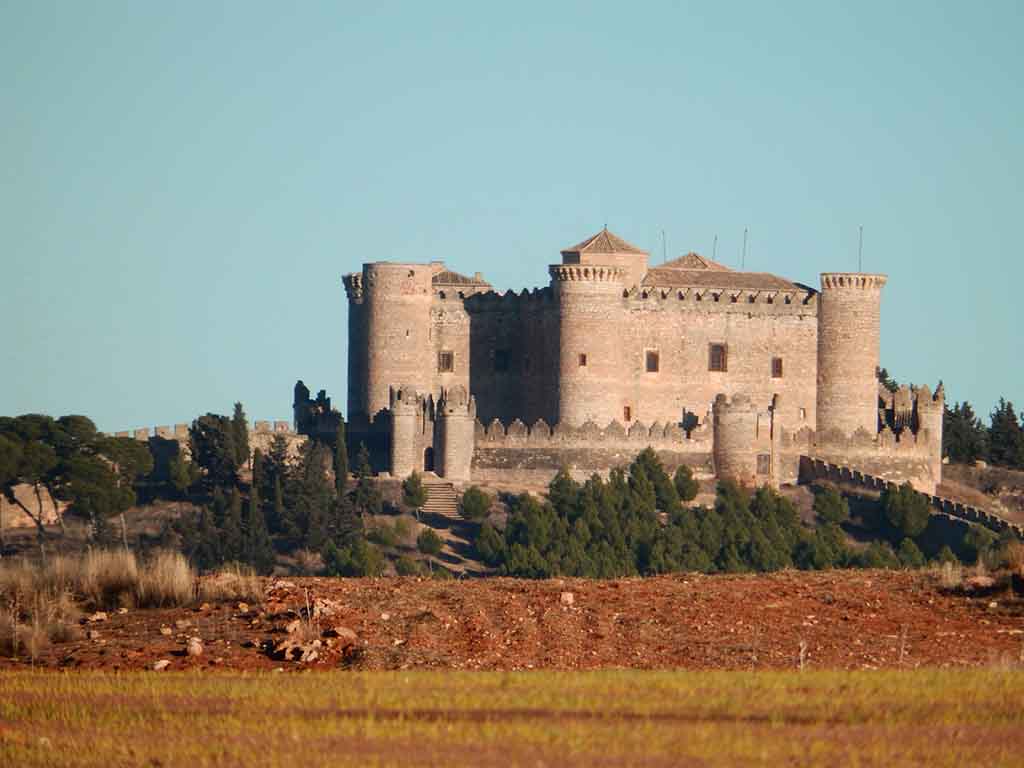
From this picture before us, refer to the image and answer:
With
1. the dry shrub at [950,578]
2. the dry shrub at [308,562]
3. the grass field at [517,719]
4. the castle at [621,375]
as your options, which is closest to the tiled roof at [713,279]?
the castle at [621,375]

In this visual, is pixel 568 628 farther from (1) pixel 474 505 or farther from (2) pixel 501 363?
(2) pixel 501 363

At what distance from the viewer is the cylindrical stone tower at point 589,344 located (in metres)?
62.3

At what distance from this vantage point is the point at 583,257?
63594 mm

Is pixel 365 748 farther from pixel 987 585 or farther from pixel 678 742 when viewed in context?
pixel 987 585

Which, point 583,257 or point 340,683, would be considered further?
point 583,257

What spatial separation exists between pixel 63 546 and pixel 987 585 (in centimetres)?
3720

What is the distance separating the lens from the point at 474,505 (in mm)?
58844

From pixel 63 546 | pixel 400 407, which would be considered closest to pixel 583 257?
pixel 400 407

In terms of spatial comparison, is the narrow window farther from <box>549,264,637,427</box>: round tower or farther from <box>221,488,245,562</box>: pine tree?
<box>221,488,245,562</box>: pine tree

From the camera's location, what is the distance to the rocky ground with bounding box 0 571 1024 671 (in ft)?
65.8

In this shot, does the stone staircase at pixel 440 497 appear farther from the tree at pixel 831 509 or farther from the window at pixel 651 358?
the tree at pixel 831 509

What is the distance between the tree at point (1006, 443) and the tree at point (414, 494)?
66.7 ft

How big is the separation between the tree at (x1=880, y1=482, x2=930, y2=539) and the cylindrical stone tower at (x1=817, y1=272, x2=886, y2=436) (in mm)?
3794

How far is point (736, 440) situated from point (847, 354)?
4.33m
